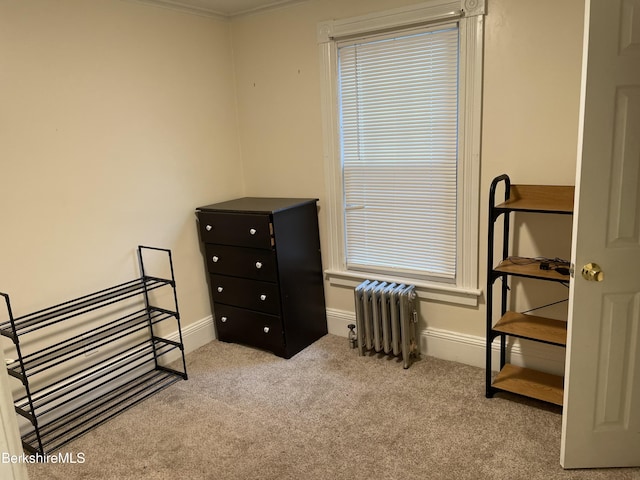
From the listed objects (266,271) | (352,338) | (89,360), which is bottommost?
(352,338)

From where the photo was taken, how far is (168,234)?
10.6ft

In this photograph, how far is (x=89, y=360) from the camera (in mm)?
2834

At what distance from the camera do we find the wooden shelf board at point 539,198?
236 centimetres

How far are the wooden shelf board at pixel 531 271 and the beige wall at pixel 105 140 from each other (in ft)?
6.83

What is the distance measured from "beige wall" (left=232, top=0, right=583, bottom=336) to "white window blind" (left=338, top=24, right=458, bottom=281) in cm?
20

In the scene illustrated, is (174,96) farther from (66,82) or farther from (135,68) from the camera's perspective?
(66,82)

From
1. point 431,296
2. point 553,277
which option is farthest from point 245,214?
point 553,277

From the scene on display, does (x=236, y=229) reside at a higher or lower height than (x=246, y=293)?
higher

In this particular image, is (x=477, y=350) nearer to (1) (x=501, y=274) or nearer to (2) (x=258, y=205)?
(1) (x=501, y=274)

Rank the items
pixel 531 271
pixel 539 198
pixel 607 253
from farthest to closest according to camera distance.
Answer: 1. pixel 539 198
2. pixel 531 271
3. pixel 607 253

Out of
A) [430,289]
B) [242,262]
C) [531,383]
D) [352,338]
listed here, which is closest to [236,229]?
[242,262]

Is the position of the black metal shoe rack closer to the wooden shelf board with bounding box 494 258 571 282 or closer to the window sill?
the window sill

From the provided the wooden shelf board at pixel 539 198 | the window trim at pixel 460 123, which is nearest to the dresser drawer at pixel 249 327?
the window trim at pixel 460 123

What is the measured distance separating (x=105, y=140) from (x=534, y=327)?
8.54 ft
